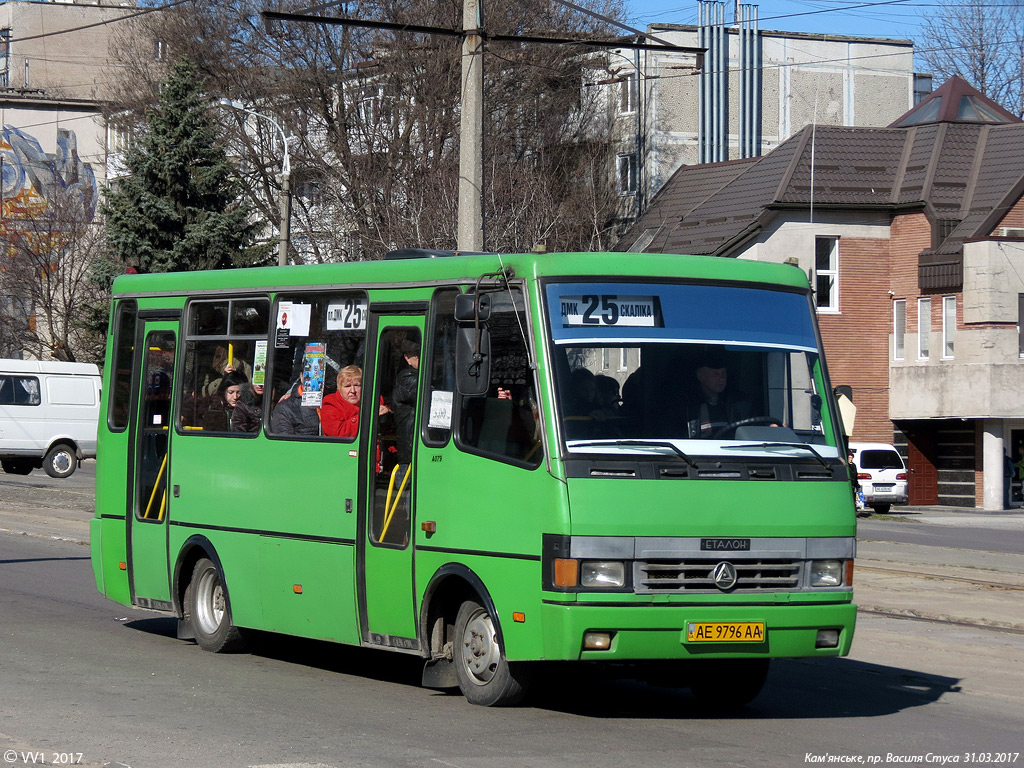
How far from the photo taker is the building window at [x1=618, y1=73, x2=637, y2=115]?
2165 inches

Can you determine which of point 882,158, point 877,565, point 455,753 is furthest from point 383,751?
point 882,158

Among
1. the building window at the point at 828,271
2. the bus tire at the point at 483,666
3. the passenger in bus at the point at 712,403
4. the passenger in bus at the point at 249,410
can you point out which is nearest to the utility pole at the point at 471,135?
the passenger in bus at the point at 249,410

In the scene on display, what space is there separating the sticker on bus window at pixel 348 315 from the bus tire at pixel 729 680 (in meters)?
3.01

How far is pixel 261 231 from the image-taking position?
43.8m

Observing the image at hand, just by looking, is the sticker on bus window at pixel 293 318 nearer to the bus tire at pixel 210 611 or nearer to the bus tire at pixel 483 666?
the bus tire at pixel 210 611

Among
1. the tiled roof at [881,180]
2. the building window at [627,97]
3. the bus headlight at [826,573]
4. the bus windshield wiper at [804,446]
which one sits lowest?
the bus headlight at [826,573]

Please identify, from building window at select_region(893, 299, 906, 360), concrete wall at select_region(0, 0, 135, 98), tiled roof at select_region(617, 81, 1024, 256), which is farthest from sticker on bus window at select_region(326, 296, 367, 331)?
concrete wall at select_region(0, 0, 135, 98)

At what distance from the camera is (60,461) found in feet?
134

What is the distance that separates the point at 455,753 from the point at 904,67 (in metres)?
56.5

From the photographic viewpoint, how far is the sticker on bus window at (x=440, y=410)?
364 inches

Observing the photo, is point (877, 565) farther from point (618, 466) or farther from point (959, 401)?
point (959, 401)

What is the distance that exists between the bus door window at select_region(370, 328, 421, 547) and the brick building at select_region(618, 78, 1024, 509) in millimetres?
35222

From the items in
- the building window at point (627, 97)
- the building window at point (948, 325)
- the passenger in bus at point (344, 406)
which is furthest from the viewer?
the building window at point (627, 97)

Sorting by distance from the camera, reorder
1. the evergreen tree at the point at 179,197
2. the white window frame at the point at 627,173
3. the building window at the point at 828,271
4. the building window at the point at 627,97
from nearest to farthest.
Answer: the evergreen tree at the point at 179,197
the building window at the point at 828,271
the white window frame at the point at 627,173
the building window at the point at 627,97
